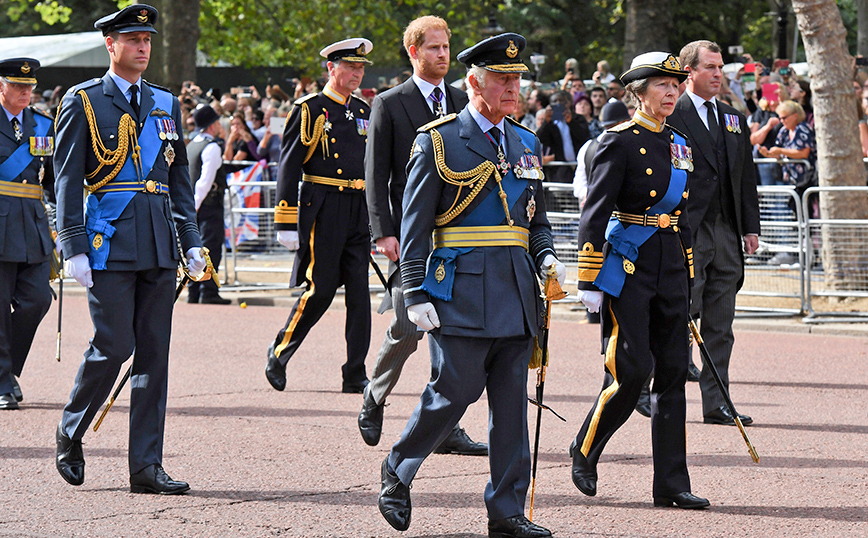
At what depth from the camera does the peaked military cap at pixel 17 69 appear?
8633mm

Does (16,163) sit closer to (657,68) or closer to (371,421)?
(371,421)

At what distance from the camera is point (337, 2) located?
4275 cm

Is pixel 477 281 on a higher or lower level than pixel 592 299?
higher

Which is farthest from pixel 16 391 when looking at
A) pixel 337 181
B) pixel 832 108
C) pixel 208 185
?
pixel 832 108

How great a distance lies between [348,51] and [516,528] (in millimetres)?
4435

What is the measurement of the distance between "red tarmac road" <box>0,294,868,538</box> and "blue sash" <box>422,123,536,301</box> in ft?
3.26

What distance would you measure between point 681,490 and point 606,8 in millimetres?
35659

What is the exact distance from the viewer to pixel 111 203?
6.20 meters

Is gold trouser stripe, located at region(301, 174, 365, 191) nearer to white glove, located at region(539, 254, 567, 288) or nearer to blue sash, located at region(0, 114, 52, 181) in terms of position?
blue sash, located at region(0, 114, 52, 181)

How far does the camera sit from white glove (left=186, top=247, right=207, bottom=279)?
638cm

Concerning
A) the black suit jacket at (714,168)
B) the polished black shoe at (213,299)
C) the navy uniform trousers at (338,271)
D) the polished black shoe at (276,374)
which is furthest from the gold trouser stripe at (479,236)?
the polished black shoe at (213,299)

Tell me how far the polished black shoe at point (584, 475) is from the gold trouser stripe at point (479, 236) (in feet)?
4.04

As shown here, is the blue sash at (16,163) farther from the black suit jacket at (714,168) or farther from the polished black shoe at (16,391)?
the black suit jacket at (714,168)

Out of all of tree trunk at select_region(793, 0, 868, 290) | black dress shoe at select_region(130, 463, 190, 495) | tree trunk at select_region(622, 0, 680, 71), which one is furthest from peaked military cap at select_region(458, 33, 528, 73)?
tree trunk at select_region(622, 0, 680, 71)
